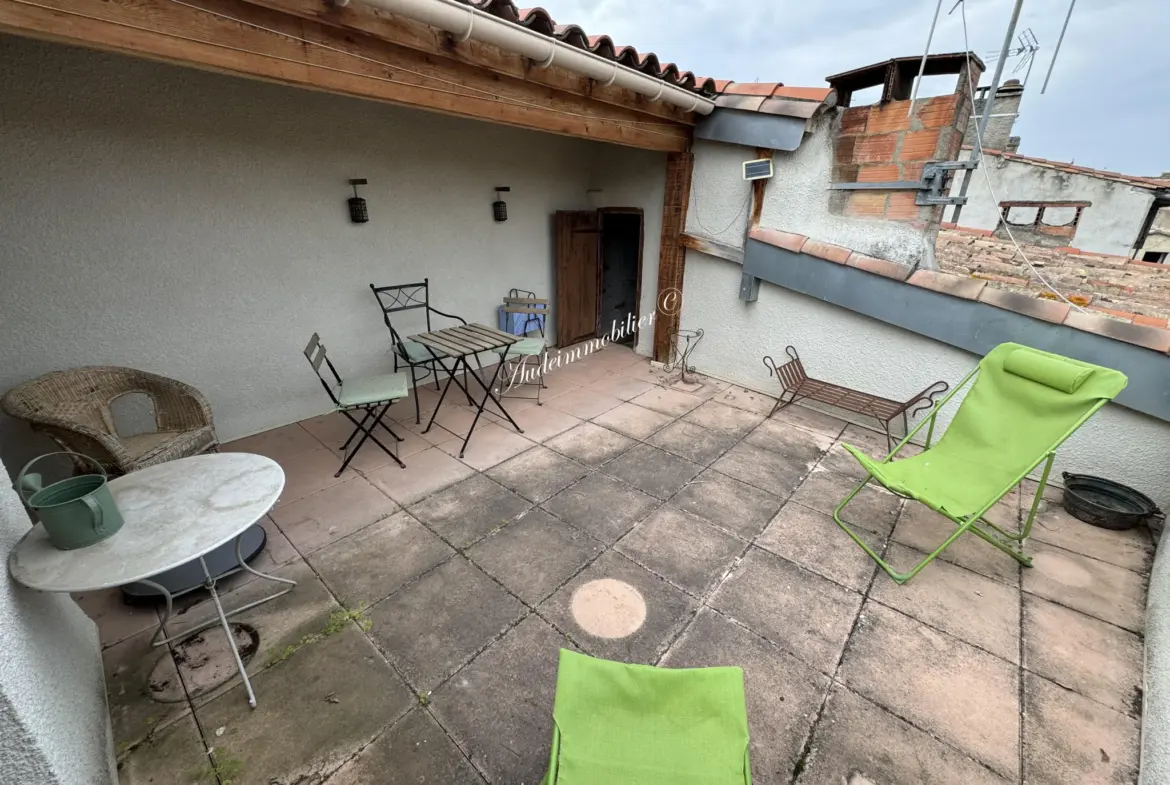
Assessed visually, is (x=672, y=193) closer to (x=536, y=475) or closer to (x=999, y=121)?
(x=536, y=475)

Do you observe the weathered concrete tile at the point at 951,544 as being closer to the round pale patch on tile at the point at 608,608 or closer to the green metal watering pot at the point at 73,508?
the round pale patch on tile at the point at 608,608

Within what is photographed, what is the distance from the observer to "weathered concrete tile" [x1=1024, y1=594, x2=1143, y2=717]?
184 centimetres

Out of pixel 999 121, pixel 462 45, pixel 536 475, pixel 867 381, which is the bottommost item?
pixel 536 475

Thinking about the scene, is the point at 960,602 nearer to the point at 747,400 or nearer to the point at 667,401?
the point at 747,400

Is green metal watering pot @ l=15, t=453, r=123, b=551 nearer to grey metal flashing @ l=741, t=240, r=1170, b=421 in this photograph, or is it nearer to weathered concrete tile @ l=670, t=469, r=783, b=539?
weathered concrete tile @ l=670, t=469, r=783, b=539

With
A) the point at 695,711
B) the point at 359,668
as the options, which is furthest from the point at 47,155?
the point at 695,711

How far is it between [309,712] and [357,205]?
367cm

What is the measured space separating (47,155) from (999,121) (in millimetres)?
12246

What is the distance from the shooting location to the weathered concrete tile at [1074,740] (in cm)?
157

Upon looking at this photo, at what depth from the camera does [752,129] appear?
13.4 feet

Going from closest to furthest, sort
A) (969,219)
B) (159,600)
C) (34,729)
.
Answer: (34,729)
(159,600)
(969,219)

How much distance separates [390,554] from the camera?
2543 mm

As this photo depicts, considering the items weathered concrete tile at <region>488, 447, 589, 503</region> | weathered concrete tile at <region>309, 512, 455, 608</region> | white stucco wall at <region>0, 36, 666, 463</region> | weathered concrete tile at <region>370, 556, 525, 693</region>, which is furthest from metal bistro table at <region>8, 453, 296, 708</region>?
white stucco wall at <region>0, 36, 666, 463</region>

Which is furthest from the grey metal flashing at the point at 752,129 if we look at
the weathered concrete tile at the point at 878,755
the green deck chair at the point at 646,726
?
the green deck chair at the point at 646,726
